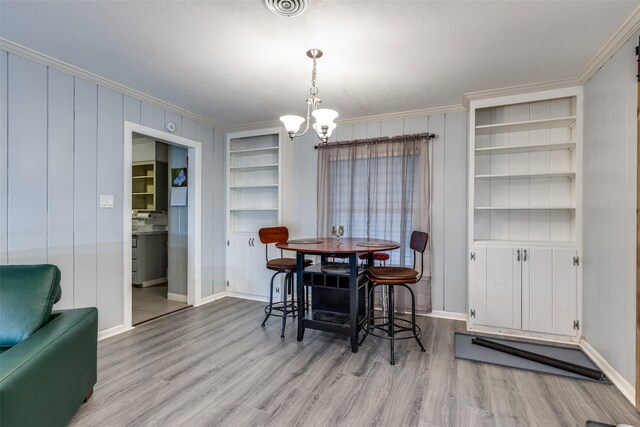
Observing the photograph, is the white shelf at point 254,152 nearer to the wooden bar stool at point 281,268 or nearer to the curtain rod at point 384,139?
the curtain rod at point 384,139

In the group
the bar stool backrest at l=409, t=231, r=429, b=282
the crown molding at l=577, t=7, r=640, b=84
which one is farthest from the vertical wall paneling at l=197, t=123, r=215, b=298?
the crown molding at l=577, t=7, r=640, b=84

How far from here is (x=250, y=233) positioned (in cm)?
451

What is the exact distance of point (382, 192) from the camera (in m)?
3.91

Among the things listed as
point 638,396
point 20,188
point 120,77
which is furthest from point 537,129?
point 20,188

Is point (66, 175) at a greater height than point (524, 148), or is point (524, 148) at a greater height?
point (524, 148)

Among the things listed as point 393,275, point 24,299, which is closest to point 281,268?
point 393,275

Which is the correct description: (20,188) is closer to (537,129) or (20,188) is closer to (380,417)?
(380,417)

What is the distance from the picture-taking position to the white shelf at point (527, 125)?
3.01 metres

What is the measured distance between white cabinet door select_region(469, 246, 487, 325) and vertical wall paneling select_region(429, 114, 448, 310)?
44cm

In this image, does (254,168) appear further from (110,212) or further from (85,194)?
(85,194)

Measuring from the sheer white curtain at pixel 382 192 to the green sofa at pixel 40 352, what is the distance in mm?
2805

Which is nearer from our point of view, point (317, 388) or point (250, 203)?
point (317, 388)

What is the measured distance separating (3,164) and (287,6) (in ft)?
7.98

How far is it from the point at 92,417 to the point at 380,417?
67.8 inches
